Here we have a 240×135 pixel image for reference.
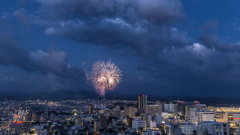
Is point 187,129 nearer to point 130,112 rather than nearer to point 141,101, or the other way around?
point 130,112

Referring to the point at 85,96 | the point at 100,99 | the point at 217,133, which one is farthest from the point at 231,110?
the point at 85,96

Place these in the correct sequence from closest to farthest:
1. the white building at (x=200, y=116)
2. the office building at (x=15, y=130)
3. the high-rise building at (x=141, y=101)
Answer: the office building at (x=15, y=130) → the white building at (x=200, y=116) → the high-rise building at (x=141, y=101)

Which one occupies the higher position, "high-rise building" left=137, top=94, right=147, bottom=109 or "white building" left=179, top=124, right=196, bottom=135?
"high-rise building" left=137, top=94, right=147, bottom=109

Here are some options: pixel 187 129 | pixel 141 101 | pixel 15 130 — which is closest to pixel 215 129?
pixel 187 129

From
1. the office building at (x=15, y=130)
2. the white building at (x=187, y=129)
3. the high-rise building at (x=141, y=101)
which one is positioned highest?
the high-rise building at (x=141, y=101)

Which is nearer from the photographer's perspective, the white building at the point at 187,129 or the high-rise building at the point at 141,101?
the white building at the point at 187,129

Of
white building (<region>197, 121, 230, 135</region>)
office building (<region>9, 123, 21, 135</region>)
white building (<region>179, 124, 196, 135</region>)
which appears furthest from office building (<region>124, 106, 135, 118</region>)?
office building (<region>9, 123, 21, 135</region>)

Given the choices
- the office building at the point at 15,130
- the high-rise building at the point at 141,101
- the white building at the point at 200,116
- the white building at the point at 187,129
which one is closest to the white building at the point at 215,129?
the white building at the point at 187,129

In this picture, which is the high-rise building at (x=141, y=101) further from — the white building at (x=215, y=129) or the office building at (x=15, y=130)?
the office building at (x=15, y=130)

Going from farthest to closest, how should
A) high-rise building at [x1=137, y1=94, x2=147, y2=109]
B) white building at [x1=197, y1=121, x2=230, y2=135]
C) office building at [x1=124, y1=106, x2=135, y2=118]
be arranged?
high-rise building at [x1=137, y1=94, x2=147, y2=109], office building at [x1=124, y1=106, x2=135, y2=118], white building at [x1=197, y1=121, x2=230, y2=135]

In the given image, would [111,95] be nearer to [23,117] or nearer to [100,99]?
[100,99]

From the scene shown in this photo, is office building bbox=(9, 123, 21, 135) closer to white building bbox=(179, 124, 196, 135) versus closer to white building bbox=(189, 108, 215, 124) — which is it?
white building bbox=(179, 124, 196, 135)
